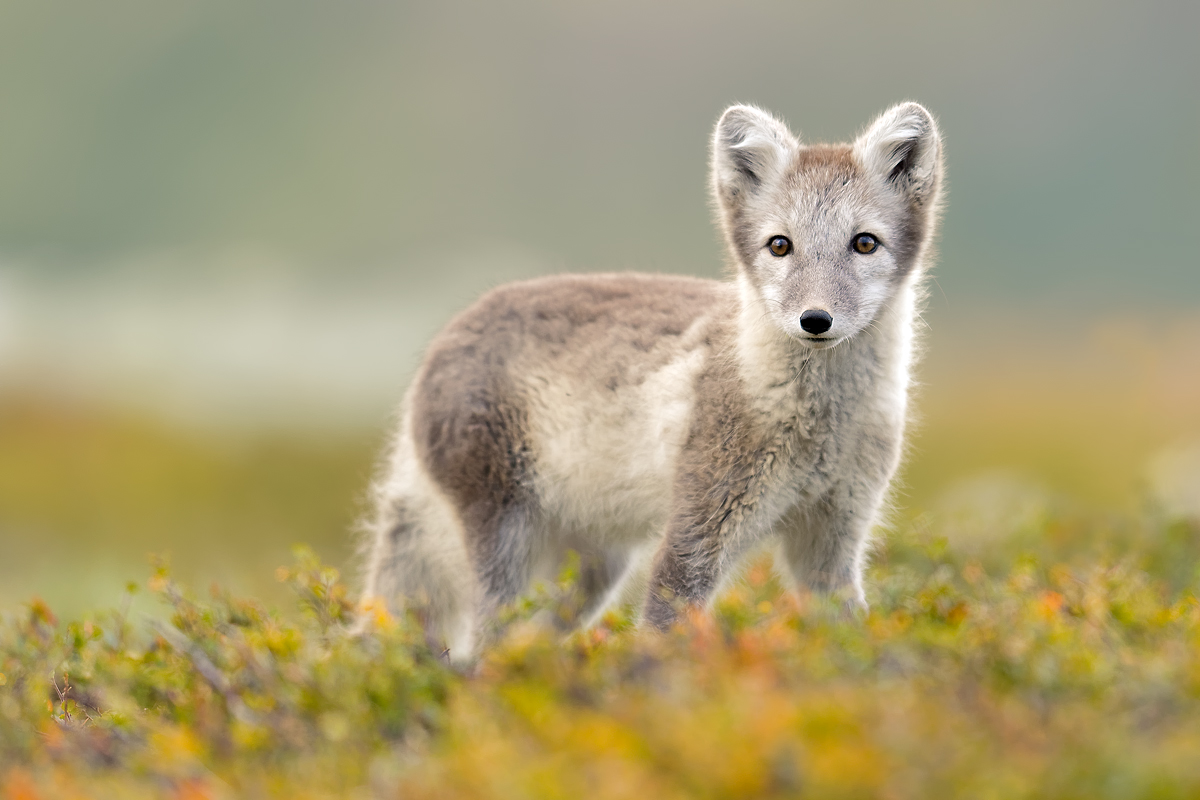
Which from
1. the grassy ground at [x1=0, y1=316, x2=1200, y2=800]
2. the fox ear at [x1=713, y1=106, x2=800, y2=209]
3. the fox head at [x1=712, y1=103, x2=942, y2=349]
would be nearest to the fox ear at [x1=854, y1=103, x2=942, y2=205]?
the fox head at [x1=712, y1=103, x2=942, y2=349]

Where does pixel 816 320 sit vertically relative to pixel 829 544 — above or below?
above

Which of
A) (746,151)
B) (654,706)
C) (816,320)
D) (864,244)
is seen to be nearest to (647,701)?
(654,706)

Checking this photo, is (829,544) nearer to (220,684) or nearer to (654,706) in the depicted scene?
(654,706)

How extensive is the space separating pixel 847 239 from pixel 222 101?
31.8m

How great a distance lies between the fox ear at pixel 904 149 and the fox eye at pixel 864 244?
367 mm

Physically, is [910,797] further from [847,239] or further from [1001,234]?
[1001,234]

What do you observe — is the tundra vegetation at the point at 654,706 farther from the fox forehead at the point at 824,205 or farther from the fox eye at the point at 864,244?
the fox forehead at the point at 824,205

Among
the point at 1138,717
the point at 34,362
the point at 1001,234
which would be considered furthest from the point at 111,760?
the point at 1001,234

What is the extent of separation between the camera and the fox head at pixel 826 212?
15.1ft

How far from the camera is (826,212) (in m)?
4.79

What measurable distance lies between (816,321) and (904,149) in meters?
1.16

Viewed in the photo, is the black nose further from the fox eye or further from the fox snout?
the fox eye

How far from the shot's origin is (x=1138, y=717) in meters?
2.63

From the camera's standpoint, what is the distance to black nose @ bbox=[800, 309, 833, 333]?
4410 mm
